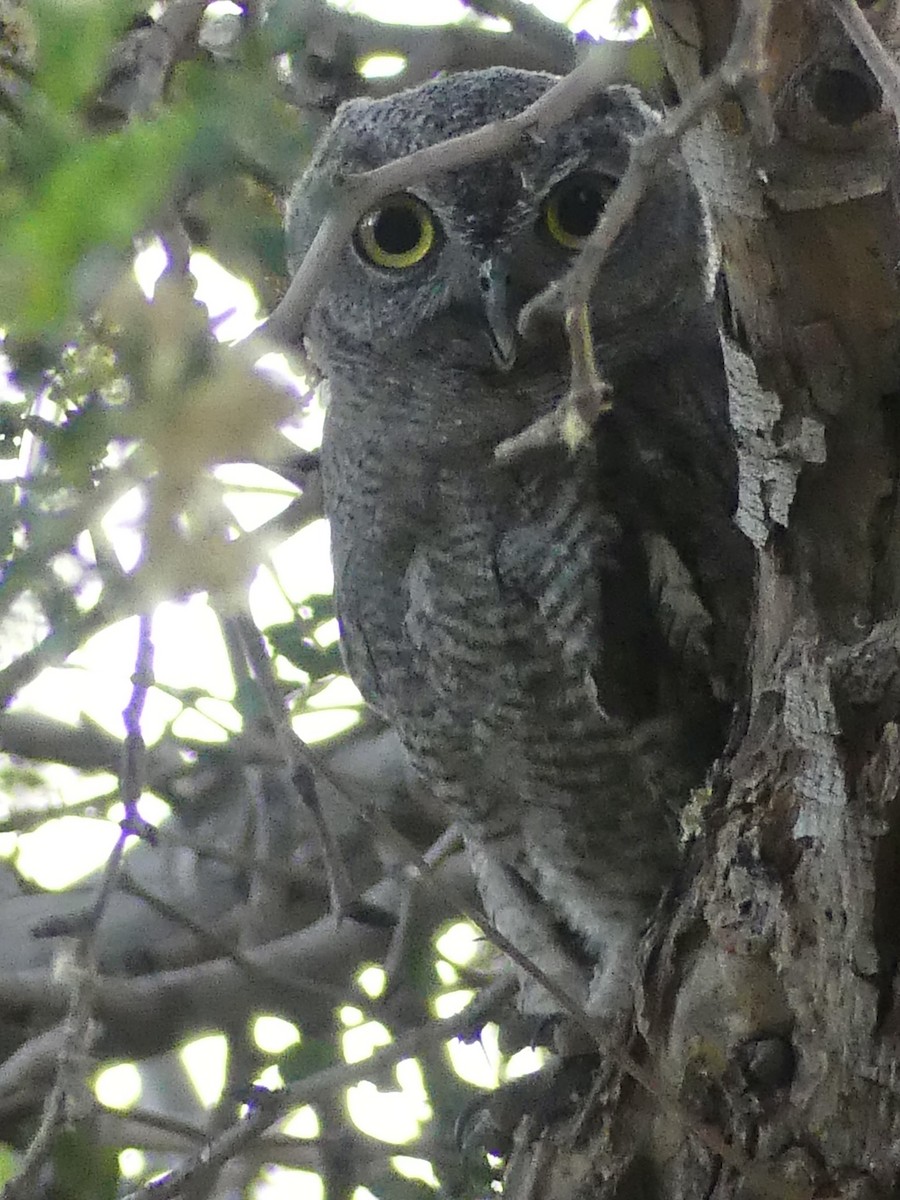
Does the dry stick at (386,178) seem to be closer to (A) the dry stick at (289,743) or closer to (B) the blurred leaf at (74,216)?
(B) the blurred leaf at (74,216)

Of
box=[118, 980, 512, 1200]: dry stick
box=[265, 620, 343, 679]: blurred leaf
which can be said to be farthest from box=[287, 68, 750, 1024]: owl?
box=[118, 980, 512, 1200]: dry stick

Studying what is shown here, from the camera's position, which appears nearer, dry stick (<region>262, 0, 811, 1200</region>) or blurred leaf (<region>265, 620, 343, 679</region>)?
dry stick (<region>262, 0, 811, 1200</region>)

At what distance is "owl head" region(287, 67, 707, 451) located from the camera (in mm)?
1273

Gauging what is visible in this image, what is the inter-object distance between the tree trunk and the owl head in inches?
18.7

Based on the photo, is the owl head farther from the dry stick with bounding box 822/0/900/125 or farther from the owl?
the dry stick with bounding box 822/0/900/125

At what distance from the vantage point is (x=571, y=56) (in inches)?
60.4

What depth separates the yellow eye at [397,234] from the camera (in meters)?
1.33

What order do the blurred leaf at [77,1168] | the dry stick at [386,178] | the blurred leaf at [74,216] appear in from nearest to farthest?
the blurred leaf at [74,216] < the dry stick at [386,178] < the blurred leaf at [77,1168]

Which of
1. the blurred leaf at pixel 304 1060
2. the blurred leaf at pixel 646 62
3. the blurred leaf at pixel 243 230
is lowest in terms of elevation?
the blurred leaf at pixel 304 1060

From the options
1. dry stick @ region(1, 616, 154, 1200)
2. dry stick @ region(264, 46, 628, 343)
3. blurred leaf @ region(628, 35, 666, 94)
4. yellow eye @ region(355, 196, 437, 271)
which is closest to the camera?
dry stick @ region(264, 46, 628, 343)

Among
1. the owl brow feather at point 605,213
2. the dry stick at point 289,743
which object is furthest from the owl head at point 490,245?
the owl brow feather at point 605,213

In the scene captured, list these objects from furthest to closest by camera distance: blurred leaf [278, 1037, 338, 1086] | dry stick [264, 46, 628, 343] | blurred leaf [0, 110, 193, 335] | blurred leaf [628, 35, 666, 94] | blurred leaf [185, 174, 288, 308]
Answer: blurred leaf [278, 1037, 338, 1086]
blurred leaf [185, 174, 288, 308]
blurred leaf [628, 35, 666, 94]
dry stick [264, 46, 628, 343]
blurred leaf [0, 110, 193, 335]

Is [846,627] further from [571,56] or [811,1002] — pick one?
[571,56]

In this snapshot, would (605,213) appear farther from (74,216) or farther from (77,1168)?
(77,1168)
